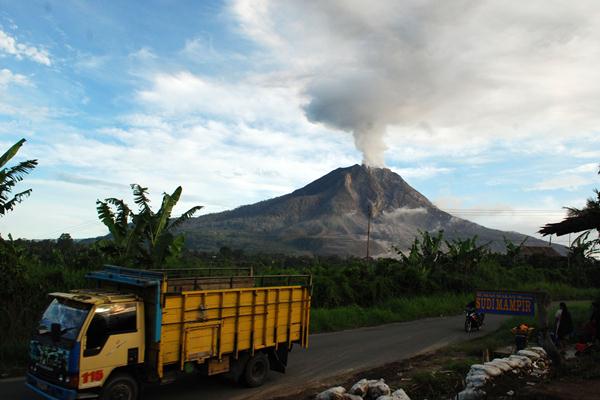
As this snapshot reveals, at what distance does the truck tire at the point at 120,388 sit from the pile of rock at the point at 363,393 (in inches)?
120

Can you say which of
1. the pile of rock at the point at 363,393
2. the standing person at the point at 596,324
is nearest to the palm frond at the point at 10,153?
the pile of rock at the point at 363,393

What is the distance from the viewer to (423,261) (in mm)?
34969

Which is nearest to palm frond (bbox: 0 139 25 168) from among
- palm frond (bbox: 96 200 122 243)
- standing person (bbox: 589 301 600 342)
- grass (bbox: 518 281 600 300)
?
palm frond (bbox: 96 200 122 243)

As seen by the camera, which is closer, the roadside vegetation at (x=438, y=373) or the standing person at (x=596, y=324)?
the roadside vegetation at (x=438, y=373)

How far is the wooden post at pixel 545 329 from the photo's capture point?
34.1 ft

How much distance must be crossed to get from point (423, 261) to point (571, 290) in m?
13.3

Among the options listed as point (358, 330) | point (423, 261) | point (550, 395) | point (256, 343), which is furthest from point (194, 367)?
point (423, 261)

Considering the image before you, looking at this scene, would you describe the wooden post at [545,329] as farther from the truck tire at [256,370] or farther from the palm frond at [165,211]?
the palm frond at [165,211]

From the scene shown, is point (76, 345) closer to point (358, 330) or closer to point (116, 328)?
Result: point (116, 328)

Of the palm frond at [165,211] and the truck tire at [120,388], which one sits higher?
the palm frond at [165,211]

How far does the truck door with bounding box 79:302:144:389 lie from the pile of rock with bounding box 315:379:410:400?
126 inches

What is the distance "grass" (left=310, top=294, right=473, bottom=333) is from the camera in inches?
757

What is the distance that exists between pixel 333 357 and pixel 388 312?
10.0 metres

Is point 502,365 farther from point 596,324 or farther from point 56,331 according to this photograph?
point 56,331
